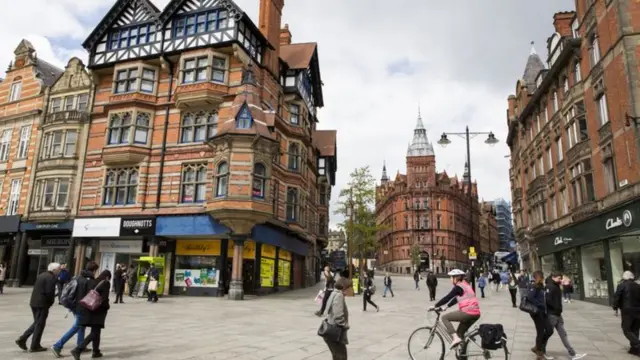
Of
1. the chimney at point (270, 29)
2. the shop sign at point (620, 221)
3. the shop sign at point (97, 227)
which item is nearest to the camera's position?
the shop sign at point (620, 221)

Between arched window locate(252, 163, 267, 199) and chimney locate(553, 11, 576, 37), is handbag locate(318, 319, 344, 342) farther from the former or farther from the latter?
chimney locate(553, 11, 576, 37)

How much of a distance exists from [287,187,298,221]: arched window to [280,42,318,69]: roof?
29.3ft

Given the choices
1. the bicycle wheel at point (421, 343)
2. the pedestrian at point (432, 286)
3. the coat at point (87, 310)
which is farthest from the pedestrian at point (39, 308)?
the pedestrian at point (432, 286)

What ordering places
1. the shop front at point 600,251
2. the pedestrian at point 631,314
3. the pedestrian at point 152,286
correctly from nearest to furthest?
the pedestrian at point 631,314 → the shop front at point 600,251 → the pedestrian at point 152,286

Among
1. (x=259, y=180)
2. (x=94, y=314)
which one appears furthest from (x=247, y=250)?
(x=94, y=314)

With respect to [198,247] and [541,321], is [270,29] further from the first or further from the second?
[541,321]

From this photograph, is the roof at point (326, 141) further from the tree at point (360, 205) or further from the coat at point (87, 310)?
the coat at point (87, 310)

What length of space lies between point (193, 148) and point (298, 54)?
11.7 m

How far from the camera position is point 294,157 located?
30.4 m

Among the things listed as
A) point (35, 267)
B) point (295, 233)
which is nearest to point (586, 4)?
point (295, 233)

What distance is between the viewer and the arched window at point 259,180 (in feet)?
78.3

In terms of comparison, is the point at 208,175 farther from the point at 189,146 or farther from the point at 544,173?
the point at 544,173

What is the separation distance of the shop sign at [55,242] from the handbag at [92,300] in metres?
23.7

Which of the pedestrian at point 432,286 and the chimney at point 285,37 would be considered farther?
the chimney at point 285,37
